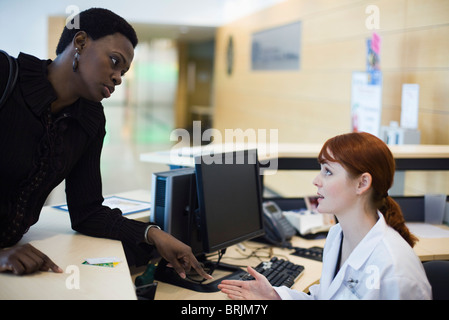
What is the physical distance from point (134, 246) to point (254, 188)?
73cm

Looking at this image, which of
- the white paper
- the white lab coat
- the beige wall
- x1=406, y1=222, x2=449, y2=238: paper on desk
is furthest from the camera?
the beige wall

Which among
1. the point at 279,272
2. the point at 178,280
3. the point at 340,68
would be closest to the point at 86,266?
the point at 178,280

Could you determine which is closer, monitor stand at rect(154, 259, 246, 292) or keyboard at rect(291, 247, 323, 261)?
monitor stand at rect(154, 259, 246, 292)

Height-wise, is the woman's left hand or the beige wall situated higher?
the beige wall

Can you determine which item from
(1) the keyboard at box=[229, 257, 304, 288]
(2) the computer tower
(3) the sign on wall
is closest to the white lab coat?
(1) the keyboard at box=[229, 257, 304, 288]

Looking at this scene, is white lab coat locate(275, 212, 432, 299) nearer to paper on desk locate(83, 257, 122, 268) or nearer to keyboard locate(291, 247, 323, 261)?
paper on desk locate(83, 257, 122, 268)

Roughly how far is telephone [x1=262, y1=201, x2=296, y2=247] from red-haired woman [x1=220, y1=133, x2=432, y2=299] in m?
0.83

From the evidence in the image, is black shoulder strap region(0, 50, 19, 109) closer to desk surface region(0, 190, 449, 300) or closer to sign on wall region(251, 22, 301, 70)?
desk surface region(0, 190, 449, 300)

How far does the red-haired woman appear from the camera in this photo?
141 centimetres

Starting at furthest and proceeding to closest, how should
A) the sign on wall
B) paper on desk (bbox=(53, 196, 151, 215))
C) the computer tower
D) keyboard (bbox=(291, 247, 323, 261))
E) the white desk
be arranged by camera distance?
1. the sign on wall
2. keyboard (bbox=(291, 247, 323, 261))
3. paper on desk (bbox=(53, 196, 151, 215))
4. the computer tower
5. the white desk

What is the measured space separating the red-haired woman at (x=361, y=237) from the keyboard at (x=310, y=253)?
647 mm

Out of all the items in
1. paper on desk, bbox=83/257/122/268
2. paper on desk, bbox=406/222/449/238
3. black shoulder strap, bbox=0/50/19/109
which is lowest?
paper on desk, bbox=406/222/449/238

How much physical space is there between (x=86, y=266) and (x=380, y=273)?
0.89 m

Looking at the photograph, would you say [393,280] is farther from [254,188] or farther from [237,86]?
[237,86]
